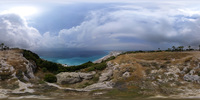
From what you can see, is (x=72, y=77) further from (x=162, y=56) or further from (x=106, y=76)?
(x=162, y=56)

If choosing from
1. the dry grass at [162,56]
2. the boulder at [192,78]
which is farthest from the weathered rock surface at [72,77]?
the boulder at [192,78]

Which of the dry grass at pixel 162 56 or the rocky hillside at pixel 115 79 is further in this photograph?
the dry grass at pixel 162 56

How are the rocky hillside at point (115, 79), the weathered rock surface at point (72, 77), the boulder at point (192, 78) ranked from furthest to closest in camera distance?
1. the weathered rock surface at point (72, 77)
2. the boulder at point (192, 78)
3. the rocky hillside at point (115, 79)

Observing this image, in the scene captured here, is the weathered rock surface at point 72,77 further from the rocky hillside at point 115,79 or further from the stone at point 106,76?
the stone at point 106,76

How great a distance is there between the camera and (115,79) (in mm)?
59594

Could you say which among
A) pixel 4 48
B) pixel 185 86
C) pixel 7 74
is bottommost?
pixel 185 86

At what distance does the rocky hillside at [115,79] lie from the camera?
4738cm

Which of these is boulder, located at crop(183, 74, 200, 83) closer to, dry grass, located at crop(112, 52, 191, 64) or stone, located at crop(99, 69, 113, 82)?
dry grass, located at crop(112, 52, 191, 64)

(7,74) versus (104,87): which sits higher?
(7,74)

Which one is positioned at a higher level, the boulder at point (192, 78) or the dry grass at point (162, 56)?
the dry grass at point (162, 56)

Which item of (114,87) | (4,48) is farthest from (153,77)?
(4,48)

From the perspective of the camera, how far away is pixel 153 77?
193ft

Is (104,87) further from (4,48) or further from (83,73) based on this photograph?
(4,48)

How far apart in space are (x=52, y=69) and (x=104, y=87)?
1390 inches
